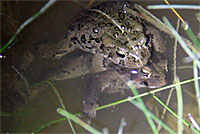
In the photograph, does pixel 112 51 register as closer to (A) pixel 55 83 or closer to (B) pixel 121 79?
(B) pixel 121 79

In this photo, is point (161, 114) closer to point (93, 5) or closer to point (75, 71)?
point (75, 71)

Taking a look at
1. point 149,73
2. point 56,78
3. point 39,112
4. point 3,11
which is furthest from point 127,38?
point 3,11

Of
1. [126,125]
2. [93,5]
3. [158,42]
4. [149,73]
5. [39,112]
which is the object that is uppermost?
[93,5]

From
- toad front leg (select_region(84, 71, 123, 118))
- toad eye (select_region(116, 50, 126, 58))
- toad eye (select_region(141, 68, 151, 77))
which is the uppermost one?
toad eye (select_region(116, 50, 126, 58))

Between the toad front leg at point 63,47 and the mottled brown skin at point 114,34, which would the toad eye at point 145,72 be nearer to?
the mottled brown skin at point 114,34

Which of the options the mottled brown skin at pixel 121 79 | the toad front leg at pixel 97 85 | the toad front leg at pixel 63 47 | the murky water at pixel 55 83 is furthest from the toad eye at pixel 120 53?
the toad front leg at pixel 63 47

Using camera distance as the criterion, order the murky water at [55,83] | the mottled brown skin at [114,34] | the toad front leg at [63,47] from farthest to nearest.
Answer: the toad front leg at [63,47]
the murky water at [55,83]
the mottled brown skin at [114,34]

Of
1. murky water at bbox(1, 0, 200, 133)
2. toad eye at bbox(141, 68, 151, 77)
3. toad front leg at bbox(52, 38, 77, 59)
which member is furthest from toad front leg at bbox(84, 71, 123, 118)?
toad front leg at bbox(52, 38, 77, 59)

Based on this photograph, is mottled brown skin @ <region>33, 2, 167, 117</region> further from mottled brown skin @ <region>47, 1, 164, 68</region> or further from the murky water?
the murky water
